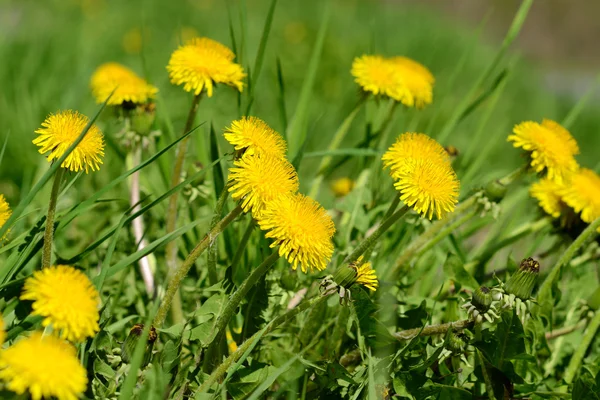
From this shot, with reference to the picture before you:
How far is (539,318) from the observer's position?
1315 mm

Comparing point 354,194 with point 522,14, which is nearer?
point 354,194

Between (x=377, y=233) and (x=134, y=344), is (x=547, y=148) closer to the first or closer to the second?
(x=377, y=233)

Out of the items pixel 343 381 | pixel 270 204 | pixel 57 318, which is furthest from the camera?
pixel 343 381

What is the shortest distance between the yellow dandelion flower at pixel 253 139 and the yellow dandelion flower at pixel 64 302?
32 cm

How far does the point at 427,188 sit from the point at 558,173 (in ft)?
1.56

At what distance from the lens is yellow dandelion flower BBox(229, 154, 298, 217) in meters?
0.95

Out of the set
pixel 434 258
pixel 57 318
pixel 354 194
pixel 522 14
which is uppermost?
pixel 522 14

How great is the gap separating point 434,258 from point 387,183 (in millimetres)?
285

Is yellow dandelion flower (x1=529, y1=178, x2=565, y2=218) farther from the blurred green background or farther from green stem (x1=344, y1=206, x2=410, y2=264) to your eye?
green stem (x1=344, y1=206, x2=410, y2=264)

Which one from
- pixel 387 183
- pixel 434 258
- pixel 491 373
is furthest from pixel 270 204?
pixel 387 183

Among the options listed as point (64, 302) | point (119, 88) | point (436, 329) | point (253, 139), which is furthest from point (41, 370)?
point (119, 88)

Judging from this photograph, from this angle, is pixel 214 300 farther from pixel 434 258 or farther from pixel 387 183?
pixel 387 183

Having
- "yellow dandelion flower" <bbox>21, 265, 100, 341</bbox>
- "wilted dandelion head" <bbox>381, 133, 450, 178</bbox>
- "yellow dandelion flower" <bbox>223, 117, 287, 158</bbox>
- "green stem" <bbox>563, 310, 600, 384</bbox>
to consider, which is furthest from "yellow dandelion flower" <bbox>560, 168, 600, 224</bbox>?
"yellow dandelion flower" <bbox>21, 265, 100, 341</bbox>

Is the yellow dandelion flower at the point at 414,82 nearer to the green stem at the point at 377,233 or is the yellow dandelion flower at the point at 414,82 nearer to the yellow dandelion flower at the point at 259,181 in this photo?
the green stem at the point at 377,233
